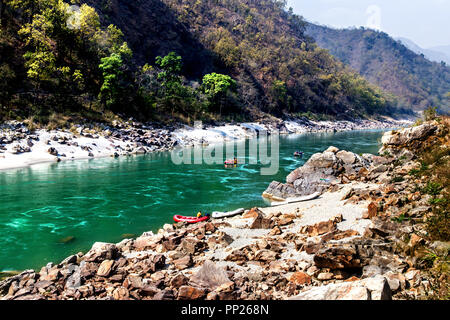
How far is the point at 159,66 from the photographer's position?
73.7 m

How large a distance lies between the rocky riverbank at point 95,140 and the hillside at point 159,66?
361 centimetres

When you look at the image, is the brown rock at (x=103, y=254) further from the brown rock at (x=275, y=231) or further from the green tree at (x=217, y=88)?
the green tree at (x=217, y=88)

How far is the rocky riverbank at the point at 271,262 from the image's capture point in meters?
7.28

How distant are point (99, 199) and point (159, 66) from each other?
58984 millimetres

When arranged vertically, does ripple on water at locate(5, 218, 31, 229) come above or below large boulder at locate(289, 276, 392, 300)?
below

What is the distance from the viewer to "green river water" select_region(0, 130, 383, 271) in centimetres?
1420

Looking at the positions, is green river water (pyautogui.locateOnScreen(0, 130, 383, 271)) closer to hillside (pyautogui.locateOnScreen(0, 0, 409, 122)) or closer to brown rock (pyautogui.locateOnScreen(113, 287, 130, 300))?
brown rock (pyautogui.locateOnScreen(113, 287, 130, 300))

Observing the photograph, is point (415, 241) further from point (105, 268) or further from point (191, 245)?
point (105, 268)

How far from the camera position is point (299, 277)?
788 cm

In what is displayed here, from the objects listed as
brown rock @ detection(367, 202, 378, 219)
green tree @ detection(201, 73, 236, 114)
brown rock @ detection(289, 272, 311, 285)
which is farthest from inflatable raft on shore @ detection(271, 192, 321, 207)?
green tree @ detection(201, 73, 236, 114)

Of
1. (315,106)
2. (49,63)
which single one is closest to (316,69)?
(315,106)

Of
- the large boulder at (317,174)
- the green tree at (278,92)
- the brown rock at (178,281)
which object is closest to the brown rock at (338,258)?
the brown rock at (178,281)

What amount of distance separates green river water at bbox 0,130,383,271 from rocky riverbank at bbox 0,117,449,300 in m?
2.90

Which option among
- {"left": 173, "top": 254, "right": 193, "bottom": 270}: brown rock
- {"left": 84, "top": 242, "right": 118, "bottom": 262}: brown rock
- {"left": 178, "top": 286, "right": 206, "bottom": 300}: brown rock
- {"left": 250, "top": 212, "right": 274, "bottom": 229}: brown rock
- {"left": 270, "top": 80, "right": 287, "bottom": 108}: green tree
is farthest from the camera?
{"left": 270, "top": 80, "right": 287, "bottom": 108}: green tree
